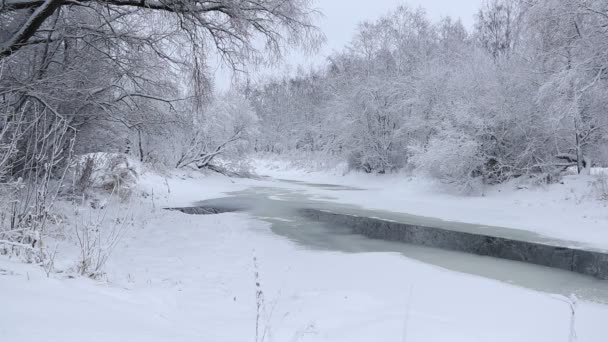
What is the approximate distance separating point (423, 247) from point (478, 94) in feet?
40.2

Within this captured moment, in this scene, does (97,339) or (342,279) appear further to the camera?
(342,279)

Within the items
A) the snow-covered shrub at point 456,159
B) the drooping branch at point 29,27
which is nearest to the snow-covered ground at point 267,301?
the drooping branch at point 29,27

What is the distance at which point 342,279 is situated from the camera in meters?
6.75

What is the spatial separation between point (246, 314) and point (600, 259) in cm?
794

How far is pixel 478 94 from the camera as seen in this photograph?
65.1 ft

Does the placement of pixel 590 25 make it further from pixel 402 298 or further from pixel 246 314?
pixel 246 314

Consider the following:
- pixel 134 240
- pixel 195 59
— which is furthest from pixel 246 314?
pixel 195 59

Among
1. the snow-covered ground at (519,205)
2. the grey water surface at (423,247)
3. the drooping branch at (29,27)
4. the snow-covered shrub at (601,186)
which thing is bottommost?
the grey water surface at (423,247)

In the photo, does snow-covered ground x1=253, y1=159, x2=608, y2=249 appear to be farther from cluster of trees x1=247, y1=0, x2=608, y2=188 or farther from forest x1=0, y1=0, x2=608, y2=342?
cluster of trees x1=247, y1=0, x2=608, y2=188

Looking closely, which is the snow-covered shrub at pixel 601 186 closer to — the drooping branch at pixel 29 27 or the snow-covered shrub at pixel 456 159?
the snow-covered shrub at pixel 456 159

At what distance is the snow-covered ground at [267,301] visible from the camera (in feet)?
9.48

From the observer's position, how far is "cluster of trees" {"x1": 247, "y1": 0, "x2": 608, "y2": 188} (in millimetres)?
14234

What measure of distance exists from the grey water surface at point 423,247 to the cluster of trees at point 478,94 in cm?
392

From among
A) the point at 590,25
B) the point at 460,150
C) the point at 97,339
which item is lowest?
the point at 97,339
